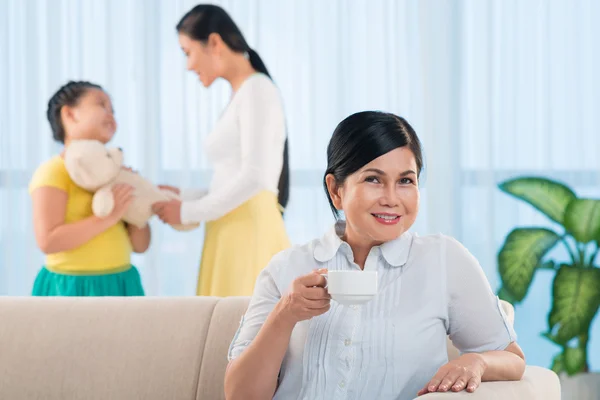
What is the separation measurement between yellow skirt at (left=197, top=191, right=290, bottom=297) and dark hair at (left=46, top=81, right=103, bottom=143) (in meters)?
0.62

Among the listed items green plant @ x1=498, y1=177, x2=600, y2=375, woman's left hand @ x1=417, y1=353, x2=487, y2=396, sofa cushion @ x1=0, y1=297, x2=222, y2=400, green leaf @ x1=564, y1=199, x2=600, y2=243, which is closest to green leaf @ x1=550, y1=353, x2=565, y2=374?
green plant @ x1=498, y1=177, x2=600, y2=375

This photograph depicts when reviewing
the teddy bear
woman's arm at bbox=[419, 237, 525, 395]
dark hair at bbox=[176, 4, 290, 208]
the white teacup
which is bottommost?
woman's arm at bbox=[419, 237, 525, 395]

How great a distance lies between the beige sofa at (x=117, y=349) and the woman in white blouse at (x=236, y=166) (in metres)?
0.86

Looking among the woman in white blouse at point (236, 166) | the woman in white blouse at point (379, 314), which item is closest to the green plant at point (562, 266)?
the woman in white blouse at point (236, 166)

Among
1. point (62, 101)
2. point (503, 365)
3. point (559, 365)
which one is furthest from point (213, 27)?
point (559, 365)

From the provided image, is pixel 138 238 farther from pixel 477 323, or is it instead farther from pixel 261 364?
pixel 477 323

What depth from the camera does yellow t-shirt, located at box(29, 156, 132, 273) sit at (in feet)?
8.76

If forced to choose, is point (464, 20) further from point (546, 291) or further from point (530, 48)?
point (546, 291)

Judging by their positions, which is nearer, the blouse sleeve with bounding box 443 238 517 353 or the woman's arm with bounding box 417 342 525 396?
the woman's arm with bounding box 417 342 525 396

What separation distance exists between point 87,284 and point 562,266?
1.85m

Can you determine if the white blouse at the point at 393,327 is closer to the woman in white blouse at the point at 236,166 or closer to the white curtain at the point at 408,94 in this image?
the woman in white blouse at the point at 236,166

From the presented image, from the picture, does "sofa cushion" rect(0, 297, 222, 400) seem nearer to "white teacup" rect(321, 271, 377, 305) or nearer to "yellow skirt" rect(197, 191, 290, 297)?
"white teacup" rect(321, 271, 377, 305)

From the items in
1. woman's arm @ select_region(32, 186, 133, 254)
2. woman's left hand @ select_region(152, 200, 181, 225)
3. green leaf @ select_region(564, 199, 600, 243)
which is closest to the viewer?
woman's arm @ select_region(32, 186, 133, 254)

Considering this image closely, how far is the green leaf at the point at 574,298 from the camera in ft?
10.6
